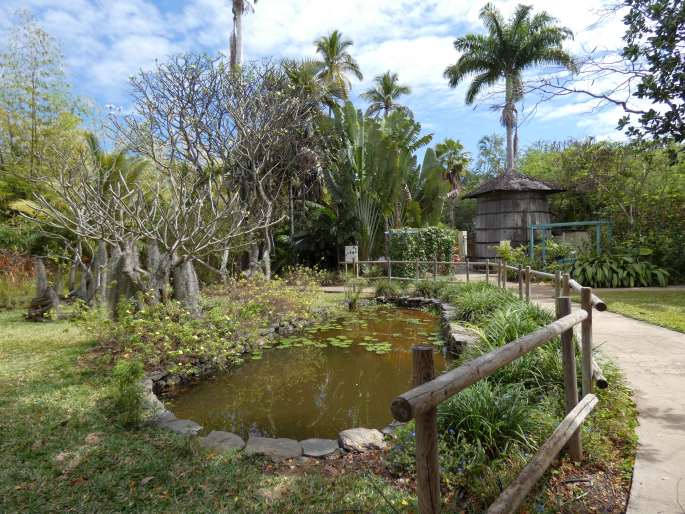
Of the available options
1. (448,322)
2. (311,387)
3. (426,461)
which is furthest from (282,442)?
(448,322)

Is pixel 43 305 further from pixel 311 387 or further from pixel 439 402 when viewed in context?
pixel 439 402

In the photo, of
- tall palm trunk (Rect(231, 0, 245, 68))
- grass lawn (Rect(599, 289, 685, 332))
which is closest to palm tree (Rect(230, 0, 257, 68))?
tall palm trunk (Rect(231, 0, 245, 68))

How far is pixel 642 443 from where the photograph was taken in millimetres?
2760

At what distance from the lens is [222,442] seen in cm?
325

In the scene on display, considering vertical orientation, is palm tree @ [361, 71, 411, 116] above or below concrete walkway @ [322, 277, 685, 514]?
above

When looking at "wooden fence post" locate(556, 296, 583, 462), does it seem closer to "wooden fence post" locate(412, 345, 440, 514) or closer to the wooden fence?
the wooden fence

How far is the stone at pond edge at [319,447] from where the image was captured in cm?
317

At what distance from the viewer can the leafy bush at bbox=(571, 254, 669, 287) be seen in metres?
11.3

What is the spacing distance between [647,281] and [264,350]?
10628mm

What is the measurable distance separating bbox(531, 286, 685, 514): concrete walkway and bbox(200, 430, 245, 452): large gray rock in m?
2.53

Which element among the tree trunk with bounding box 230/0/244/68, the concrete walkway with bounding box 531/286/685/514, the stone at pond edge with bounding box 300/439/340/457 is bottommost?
the stone at pond edge with bounding box 300/439/340/457

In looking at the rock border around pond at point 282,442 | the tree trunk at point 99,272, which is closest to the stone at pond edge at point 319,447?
the rock border around pond at point 282,442

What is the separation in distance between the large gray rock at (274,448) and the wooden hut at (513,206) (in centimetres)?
1519

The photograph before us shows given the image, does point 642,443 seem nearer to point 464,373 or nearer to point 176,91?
point 464,373
